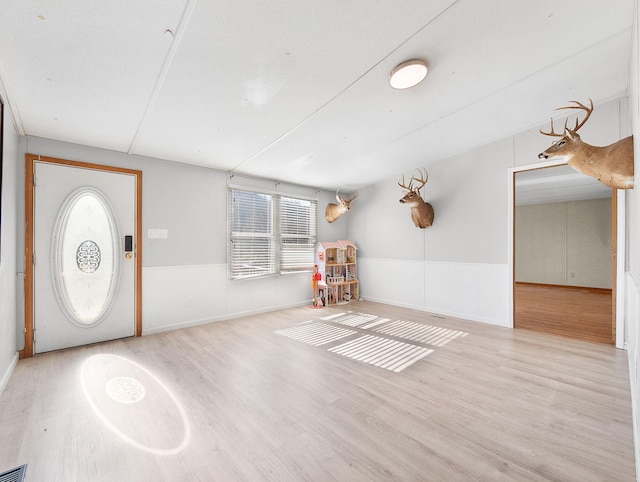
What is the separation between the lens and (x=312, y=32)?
6.76ft

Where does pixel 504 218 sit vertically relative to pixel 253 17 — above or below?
below

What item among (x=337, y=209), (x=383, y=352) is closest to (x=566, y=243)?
(x=337, y=209)

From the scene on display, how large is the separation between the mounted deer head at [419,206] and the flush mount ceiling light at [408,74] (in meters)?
2.25

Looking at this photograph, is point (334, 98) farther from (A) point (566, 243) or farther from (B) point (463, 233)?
(A) point (566, 243)

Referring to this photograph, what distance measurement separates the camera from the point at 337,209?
20.1ft

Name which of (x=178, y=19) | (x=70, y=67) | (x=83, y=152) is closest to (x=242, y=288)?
(x=83, y=152)

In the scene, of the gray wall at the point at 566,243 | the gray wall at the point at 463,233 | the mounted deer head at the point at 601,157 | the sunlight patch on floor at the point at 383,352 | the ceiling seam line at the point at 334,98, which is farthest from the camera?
the gray wall at the point at 566,243

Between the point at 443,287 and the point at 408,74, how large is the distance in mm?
3677

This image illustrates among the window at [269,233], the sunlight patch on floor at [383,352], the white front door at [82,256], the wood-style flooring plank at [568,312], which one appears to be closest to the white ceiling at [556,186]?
the wood-style flooring plank at [568,312]

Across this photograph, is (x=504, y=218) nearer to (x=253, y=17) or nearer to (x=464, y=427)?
(x=464, y=427)

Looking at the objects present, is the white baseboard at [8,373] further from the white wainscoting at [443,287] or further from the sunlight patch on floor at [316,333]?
the white wainscoting at [443,287]

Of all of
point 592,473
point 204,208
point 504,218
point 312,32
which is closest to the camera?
point 592,473

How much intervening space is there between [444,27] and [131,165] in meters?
4.11

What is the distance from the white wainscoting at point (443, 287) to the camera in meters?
4.38
